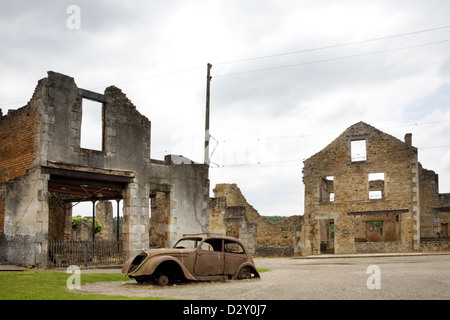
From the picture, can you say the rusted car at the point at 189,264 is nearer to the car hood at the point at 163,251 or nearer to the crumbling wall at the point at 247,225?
the car hood at the point at 163,251

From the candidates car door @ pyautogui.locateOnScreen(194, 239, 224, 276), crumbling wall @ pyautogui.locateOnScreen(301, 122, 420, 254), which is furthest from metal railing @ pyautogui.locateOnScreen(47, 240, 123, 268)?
crumbling wall @ pyautogui.locateOnScreen(301, 122, 420, 254)

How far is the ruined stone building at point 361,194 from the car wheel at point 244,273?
20861mm

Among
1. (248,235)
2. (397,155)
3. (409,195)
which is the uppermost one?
(397,155)

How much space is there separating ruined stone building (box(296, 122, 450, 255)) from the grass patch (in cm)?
2254

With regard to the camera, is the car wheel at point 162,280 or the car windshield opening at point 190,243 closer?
the car wheel at point 162,280

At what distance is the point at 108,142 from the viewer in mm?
17625

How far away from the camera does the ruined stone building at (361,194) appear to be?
3300 cm

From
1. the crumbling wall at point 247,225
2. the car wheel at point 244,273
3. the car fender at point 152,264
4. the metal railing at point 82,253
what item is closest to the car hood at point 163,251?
the car fender at point 152,264

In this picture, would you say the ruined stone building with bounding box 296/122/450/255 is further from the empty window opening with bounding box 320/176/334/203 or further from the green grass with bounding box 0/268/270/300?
the green grass with bounding box 0/268/270/300

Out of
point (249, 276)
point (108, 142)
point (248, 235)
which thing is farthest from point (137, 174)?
point (248, 235)

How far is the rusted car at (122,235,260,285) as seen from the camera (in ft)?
37.9
